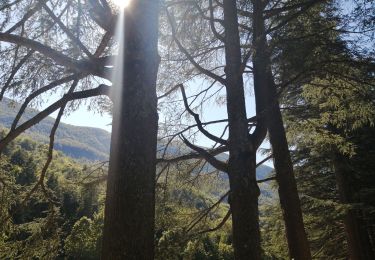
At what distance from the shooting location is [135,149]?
2.45 m

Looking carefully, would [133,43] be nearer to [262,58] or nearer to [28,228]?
[262,58]

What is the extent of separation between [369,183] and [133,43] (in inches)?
473

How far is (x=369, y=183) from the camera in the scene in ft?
41.4

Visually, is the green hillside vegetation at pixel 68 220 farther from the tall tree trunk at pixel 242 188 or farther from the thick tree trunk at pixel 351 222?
the thick tree trunk at pixel 351 222

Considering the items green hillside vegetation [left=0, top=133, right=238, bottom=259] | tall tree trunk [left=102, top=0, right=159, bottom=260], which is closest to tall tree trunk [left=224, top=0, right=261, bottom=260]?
green hillside vegetation [left=0, top=133, right=238, bottom=259]

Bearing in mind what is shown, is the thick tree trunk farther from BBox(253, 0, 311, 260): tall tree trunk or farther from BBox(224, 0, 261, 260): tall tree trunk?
BBox(224, 0, 261, 260): tall tree trunk

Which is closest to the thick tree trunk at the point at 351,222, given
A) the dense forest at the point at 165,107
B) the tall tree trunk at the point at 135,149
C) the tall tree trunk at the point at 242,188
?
the dense forest at the point at 165,107

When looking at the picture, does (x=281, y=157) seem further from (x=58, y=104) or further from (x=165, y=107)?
(x=58, y=104)

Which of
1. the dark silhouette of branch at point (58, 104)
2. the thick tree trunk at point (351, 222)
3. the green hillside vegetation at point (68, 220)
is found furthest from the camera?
the thick tree trunk at point (351, 222)

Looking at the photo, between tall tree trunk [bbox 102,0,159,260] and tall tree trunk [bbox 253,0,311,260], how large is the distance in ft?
9.26

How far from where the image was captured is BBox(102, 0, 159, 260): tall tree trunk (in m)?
2.27

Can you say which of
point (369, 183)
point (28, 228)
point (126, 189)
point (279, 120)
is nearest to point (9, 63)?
point (28, 228)

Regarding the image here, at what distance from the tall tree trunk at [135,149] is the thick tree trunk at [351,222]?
403 inches

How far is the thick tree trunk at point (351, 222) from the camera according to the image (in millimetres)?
11102
